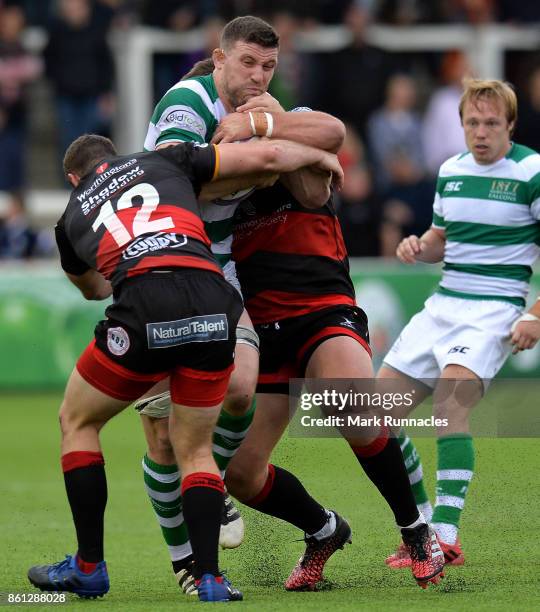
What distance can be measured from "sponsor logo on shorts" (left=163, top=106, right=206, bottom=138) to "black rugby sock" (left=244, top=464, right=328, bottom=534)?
5.07ft

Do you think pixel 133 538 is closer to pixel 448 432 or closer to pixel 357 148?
pixel 448 432

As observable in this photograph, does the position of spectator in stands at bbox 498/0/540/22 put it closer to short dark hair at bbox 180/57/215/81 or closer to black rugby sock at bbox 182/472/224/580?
short dark hair at bbox 180/57/215/81

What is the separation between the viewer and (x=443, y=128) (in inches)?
652

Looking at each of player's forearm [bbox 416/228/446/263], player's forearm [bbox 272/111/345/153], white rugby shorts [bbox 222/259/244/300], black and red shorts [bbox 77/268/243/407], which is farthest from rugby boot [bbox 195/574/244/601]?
player's forearm [bbox 416/228/446/263]

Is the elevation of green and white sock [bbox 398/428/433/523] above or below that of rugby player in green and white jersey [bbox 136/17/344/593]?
below

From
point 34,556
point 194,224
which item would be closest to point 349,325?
point 194,224

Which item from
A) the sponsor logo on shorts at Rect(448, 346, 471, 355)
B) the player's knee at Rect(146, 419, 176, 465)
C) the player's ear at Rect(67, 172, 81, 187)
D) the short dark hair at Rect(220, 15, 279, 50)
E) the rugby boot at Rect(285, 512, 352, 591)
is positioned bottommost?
the rugby boot at Rect(285, 512, 352, 591)

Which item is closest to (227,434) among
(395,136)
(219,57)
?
(219,57)

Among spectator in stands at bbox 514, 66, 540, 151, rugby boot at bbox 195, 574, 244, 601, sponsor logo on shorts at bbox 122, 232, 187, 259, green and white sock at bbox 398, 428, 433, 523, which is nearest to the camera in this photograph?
rugby boot at bbox 195, 574, 244, 601

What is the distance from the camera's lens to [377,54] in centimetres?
1638

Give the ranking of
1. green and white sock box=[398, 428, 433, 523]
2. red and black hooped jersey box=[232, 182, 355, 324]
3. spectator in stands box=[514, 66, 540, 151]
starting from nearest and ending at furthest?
red and black hooped jersey box=[232, 182, 355, 324] < green and white sock box=[398, 428, 433, 523] < spectator in stands box=[514, 66, 540, 151]

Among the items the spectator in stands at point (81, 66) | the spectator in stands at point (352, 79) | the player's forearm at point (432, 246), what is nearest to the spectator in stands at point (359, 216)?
the spectator in stands at point (352, 79)

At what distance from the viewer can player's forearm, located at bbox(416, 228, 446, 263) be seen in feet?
23.9

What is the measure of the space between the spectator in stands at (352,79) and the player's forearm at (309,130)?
33.9 feet
